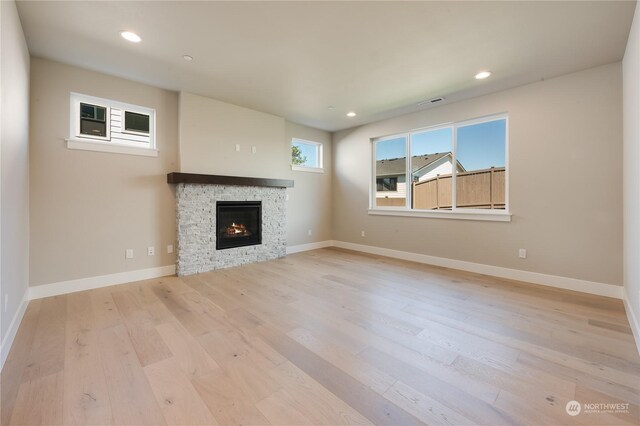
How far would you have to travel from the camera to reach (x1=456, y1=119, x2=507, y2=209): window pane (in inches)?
157

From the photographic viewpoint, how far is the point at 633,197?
7.70ft

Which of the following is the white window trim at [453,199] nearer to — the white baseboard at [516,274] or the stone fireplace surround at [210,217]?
the white baseboard at [516,274]

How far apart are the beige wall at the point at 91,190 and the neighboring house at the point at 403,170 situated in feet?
12.3

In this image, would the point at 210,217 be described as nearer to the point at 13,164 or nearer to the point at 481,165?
the point at 13,164

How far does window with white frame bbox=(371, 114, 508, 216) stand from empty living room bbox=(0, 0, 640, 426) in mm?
36

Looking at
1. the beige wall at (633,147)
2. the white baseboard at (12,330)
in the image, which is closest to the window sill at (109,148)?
the white baseboard at (12,330)

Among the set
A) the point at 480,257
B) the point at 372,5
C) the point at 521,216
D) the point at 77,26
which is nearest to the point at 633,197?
the point at 521,216

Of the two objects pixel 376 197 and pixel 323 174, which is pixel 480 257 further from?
pixel 323 174

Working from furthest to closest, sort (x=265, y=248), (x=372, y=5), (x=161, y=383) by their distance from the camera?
(x=265, y=248) < (x=372, y=5) < (x=161, y=383)

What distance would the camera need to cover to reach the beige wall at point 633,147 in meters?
2.13

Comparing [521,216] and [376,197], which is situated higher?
[376,197]

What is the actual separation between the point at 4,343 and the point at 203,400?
5.15 feet

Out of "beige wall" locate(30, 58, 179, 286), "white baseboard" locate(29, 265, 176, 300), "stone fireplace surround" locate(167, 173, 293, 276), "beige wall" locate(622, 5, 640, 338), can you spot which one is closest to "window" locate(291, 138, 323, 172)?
"stone fireplace surround" locate(167, 173, 293, 276)

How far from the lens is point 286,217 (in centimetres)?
545
